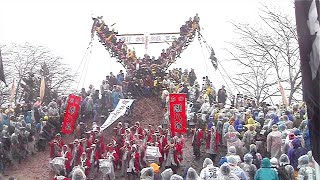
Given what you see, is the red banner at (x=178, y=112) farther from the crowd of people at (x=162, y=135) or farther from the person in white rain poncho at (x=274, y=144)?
the person in white rain poncho at (x=274, y=144)

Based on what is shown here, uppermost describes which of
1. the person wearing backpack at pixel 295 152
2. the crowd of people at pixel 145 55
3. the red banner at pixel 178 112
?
the crowd of people at pixel 145 55

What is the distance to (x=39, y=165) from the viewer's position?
18.2 m

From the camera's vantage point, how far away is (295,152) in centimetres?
1170

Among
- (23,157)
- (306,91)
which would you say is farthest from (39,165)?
(306,91)

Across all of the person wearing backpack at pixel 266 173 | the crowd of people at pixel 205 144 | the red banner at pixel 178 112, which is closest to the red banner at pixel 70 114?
the crowd of people at pixel 205 144

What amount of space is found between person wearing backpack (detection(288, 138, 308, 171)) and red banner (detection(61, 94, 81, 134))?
8902mm

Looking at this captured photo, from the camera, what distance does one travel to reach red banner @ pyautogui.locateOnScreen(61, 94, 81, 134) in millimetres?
18797

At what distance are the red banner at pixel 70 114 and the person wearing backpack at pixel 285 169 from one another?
9.04 metres

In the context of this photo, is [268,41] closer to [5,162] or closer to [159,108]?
[159,108]

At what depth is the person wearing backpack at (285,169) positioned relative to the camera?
417 inches

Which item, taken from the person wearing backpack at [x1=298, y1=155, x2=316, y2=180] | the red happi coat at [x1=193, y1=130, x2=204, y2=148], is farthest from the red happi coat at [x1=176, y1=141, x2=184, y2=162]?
the person wearing backpack at [x1=298, y1=155, x2=316, y2=180]

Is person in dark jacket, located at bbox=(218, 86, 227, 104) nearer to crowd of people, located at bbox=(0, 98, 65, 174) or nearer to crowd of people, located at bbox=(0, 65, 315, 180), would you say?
crowd of people, located at bbox=(0, 65, 315, 180)

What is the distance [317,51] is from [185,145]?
1309 cm

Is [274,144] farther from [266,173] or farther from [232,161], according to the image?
[266,173]
